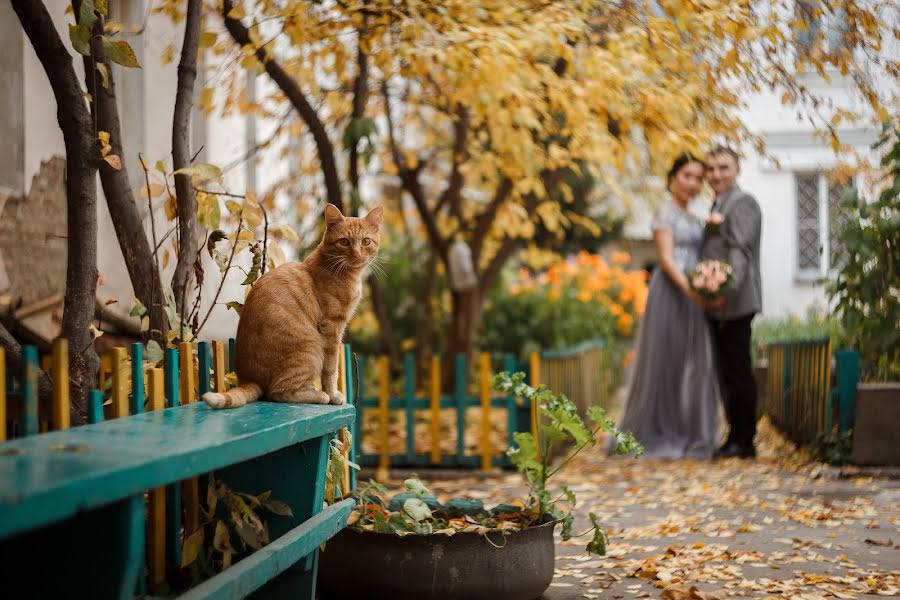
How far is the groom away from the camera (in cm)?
647

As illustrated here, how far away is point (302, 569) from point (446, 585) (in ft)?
1.87

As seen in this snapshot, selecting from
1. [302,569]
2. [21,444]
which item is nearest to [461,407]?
[302,569]

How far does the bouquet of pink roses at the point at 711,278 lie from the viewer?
636 centimetres

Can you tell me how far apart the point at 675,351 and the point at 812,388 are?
1033mm

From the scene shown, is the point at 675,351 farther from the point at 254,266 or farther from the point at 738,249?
the point at 254,266

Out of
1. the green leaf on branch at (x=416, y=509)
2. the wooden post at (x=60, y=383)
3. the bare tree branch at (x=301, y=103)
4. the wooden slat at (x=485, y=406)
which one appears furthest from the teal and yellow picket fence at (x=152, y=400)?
the wooden slat at (x=485, y=406)

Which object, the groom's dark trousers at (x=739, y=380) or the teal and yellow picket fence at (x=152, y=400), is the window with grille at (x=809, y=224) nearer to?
the groom's dark trousers at (x=739, y=380)

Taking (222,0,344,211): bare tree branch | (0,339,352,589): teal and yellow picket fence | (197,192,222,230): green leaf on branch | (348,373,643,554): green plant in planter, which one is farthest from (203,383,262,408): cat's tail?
(222,0,344,211): bare tree branch

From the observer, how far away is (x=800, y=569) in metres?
3.60

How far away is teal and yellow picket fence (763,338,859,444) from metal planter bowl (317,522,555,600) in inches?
139

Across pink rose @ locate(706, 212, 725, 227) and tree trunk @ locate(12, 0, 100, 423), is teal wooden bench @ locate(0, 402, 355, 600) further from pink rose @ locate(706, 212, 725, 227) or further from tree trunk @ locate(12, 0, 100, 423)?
pink rose @ locate(706, 212, 725, 227)

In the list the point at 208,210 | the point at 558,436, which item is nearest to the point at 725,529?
the point at 558,436

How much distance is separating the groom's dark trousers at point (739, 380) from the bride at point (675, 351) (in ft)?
0.68

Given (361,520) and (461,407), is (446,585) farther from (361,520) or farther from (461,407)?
(461,407)
